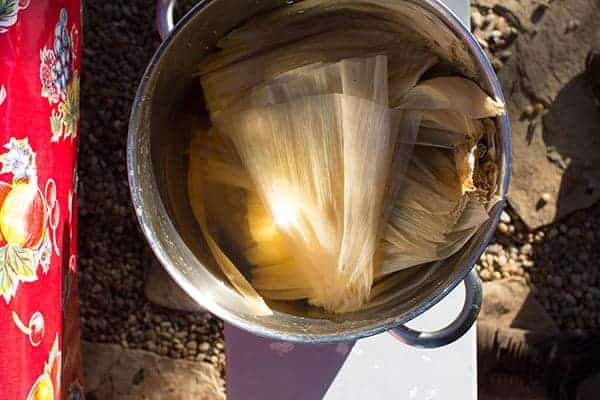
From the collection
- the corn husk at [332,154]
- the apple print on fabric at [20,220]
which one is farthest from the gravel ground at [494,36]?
the apple print on fabric at [20,220]

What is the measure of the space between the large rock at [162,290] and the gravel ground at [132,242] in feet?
0.04

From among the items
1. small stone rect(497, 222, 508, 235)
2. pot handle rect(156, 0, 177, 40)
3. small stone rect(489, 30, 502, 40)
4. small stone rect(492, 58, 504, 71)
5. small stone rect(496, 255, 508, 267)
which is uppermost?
pot handle rect(156, 0, 177, 40)

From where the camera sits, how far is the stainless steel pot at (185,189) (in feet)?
2.15

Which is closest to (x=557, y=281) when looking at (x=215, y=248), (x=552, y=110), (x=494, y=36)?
(x=552, y=110)

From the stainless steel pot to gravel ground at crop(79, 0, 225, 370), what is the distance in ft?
1.66

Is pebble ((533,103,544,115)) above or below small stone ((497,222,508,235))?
above

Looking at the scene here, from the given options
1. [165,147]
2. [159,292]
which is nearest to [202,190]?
[165,147]

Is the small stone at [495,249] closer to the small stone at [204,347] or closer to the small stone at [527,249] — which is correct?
the small stone at [527,249]

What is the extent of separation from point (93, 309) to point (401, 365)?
607 mm

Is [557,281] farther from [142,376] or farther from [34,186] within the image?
[34,186]

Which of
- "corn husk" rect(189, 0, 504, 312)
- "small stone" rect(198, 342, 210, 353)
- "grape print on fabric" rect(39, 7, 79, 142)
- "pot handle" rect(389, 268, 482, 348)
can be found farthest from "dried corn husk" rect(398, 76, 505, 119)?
"small stone" rect(198, 342, 210, 353)

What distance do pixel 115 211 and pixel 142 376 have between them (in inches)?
11.2

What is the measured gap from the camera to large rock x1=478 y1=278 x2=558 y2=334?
1259mm

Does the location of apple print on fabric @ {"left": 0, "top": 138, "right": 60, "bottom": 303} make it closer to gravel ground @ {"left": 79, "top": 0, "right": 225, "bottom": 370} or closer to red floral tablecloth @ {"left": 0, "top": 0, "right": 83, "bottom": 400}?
red floral tablecloth @ {"left": 0, "top": 0, "right": 83, "bottom": 400}
